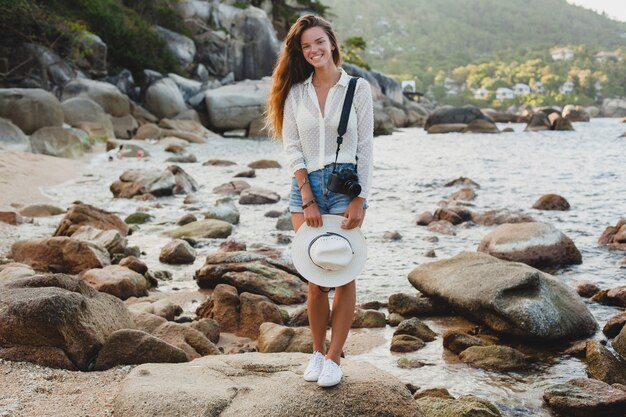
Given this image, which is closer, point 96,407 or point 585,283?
point 96,407

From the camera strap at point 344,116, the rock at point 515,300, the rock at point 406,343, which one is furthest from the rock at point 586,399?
the camera strap at point 344,116

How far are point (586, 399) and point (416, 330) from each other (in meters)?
1.85

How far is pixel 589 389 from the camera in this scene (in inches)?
181

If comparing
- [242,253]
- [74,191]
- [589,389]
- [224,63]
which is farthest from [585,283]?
[224,63]

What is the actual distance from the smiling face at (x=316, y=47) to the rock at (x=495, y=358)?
292 centimetres

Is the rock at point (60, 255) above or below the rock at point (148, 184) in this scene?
above

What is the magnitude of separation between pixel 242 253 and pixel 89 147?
50.6ft

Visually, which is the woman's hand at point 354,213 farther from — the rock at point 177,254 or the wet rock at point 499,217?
the wet rock at point 499,217

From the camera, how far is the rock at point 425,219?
37.8 ft

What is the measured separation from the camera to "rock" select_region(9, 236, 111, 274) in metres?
7.73

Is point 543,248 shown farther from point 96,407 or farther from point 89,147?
point 89,147

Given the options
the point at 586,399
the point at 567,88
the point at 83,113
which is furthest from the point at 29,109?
the point at 567,88

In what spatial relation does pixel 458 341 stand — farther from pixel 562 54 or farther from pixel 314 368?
pixel 562 54

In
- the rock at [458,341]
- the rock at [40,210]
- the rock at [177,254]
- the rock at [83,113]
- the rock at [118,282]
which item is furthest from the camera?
the rock at [83,113]
